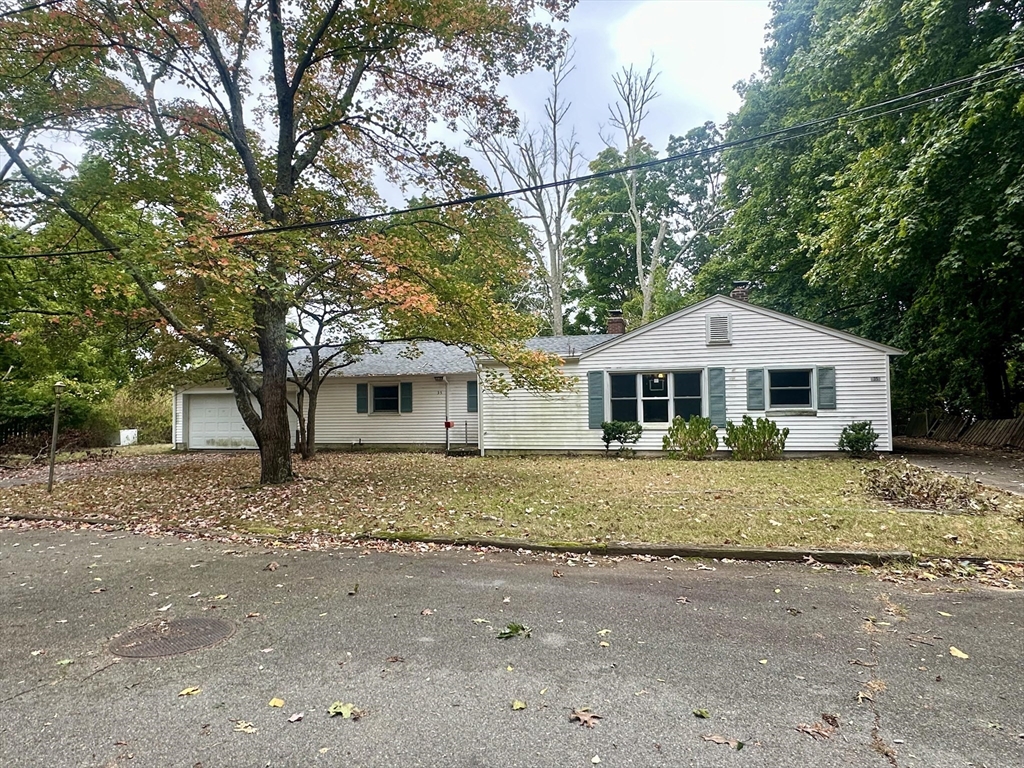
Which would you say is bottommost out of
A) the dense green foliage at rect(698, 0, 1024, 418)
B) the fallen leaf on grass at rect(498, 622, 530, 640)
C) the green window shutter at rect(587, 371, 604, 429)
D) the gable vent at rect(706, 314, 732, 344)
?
the fallen leaf on grass at rect(498, 622, 530, 640)

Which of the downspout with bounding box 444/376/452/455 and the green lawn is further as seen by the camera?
the downspout with bounding box 444/376/452/455

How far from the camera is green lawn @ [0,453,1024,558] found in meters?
5.93

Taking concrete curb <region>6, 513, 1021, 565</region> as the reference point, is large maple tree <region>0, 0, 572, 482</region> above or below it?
above

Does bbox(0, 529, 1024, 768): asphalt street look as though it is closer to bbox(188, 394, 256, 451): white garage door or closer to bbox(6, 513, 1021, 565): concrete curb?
bbox(6, 513, 1021, 565): concrete curb

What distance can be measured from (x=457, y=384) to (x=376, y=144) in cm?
805

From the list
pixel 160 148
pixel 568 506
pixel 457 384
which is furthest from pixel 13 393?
pixel 568 506

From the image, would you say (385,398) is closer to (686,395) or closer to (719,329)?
(686,395)

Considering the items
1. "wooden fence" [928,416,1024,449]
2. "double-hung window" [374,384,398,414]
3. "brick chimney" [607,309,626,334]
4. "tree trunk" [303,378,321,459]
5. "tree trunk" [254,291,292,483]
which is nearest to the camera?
"tree trunk" [254,291,292,483]

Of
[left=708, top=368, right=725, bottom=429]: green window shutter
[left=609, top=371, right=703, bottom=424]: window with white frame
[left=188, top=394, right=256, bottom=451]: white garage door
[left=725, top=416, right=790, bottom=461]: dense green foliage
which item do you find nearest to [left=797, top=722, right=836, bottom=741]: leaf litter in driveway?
[left=725, top=416, right=790, bottom=461]: dense green foliage

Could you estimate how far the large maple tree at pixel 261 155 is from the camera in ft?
28.0

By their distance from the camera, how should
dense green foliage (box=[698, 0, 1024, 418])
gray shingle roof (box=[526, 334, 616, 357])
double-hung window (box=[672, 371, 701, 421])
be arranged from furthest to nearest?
gray shingle roof (box=[526, 334, 616, 357]) → double-hung window (box=[672, 371, 701, 421]) → dense green foliage (box=[698, 0, 1024, 418])

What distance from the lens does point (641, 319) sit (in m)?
27.5

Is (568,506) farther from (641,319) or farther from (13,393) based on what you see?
(641,319)

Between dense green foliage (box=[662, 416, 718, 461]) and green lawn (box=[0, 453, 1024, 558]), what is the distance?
118 cm
